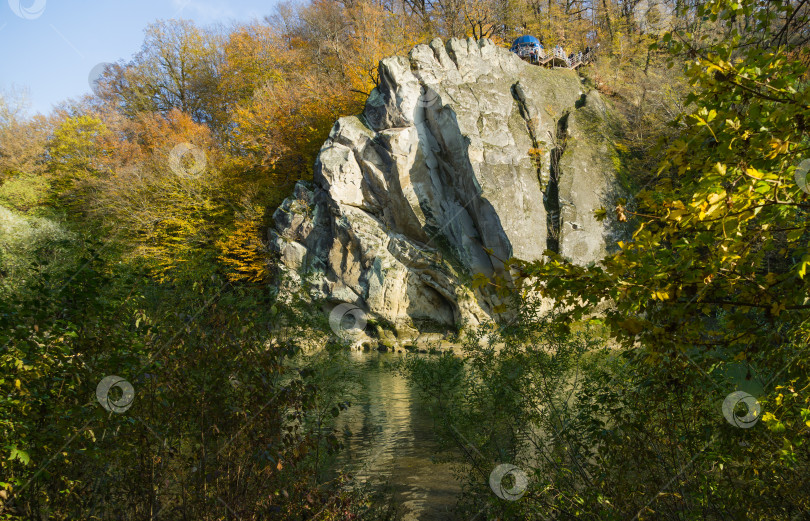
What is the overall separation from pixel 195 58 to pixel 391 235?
22.6 metres

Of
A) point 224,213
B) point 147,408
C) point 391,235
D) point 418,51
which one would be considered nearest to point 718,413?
point 147,408

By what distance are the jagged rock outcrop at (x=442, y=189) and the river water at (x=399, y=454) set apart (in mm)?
9736

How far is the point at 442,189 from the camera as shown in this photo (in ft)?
71.7

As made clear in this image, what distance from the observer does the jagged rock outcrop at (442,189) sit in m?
20.4

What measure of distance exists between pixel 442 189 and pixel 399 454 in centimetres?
1528

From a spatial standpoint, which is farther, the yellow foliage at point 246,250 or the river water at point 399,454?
the yellow foliage at point 246,250

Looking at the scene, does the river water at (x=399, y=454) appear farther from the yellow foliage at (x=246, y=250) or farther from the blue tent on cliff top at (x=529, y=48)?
the blue tent on cliff top at (x=529, y=48)

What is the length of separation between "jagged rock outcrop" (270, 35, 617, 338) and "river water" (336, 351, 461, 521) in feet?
31.9

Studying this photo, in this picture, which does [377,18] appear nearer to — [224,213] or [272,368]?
[224,213]

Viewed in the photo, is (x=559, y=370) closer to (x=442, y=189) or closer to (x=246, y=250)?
(x=442, y=189)

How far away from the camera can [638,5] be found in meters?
31.0

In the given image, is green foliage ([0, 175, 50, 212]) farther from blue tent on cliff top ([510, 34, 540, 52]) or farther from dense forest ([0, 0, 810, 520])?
blue tent on cliff top ([510, 34, 540, 52])

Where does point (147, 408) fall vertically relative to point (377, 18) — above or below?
below

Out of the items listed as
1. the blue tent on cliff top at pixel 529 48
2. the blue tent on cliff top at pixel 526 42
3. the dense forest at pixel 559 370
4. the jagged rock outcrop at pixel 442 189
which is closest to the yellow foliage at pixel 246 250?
the jagged rock outcrop at pixel 442 189
